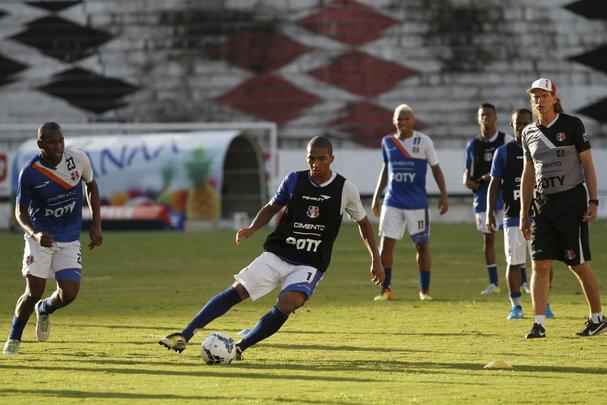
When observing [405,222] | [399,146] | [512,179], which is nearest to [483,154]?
[399,146]

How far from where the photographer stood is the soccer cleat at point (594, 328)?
42.7ft

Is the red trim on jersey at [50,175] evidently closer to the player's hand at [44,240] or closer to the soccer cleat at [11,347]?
the player's hand at [44,240]

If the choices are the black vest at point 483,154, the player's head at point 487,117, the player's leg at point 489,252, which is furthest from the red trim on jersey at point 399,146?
the player's leg at point 489,252

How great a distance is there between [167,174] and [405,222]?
20.4 meters

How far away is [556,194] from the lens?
12820mm

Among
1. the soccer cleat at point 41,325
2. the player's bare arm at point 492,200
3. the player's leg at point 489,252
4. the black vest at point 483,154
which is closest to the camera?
the soccer cleat at point 41,325

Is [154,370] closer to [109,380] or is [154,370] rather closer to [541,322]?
[109,380]

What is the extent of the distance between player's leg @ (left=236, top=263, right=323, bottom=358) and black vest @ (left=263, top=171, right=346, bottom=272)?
9 centimetres

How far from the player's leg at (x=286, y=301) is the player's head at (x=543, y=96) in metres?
2.46

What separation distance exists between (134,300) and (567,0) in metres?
28.9

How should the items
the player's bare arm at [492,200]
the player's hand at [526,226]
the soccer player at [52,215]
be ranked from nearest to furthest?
the soccer player at [52,215] < the player's hand at [526,226] < the player's bare arm at [492,200]

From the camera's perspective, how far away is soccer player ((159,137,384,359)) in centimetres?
1149

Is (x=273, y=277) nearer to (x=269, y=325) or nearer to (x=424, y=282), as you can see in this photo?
(x=269, y=325)

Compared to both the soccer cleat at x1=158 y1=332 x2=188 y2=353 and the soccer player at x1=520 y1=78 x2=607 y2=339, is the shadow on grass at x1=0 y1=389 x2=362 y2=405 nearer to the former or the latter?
the soccer cleat at x1=158 y1=332 x2=188 y2=353
